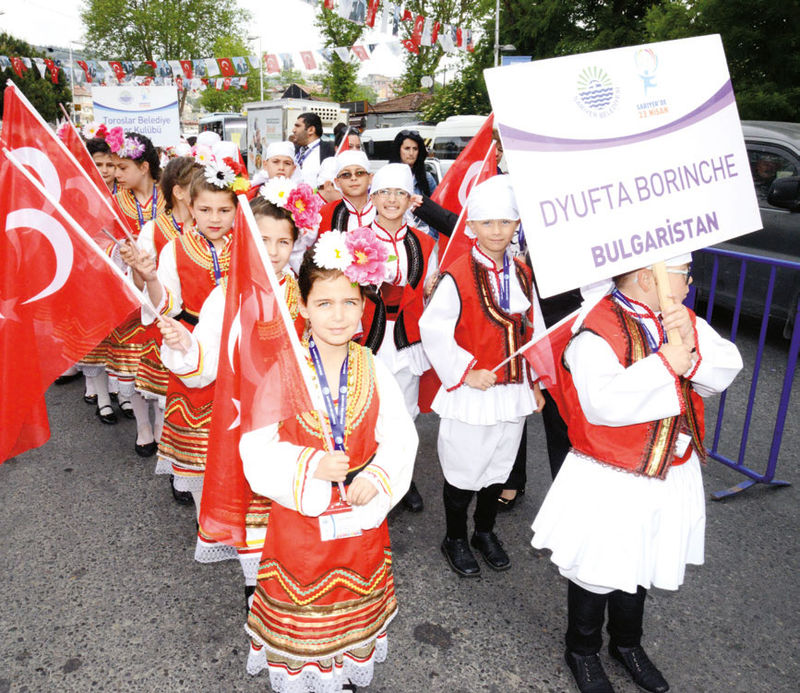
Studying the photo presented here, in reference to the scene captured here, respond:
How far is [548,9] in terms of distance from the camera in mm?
20625

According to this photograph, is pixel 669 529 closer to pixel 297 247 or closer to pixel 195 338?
pixel 195 338

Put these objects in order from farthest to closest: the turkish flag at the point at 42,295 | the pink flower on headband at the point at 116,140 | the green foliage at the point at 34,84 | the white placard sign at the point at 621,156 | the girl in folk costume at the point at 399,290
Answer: the green foliage at the point at 34,84 → the pink flower on headband at the point at 116,140 → the girl in folk costume at the point at 399,290 → the turkish flag at the point at 42,295 → the white placard sign at the point at 621,156

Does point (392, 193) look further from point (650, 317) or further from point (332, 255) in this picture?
point (650, 317)

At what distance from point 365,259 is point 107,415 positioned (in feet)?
12.1

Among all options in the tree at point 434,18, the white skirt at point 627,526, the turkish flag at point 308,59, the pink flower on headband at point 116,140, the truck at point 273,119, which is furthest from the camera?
the tree at point 434,18

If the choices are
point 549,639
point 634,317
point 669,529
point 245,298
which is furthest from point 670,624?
point 245,298

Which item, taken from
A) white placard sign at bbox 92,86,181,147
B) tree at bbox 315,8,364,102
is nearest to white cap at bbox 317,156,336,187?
white placard sign at bbox 92,86,181,147

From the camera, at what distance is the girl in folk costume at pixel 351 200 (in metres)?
4.14

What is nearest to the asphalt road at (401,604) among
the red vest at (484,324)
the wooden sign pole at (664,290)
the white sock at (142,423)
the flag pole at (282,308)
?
the white sock at (142,423)

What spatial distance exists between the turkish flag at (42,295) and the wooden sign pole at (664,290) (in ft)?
5.99

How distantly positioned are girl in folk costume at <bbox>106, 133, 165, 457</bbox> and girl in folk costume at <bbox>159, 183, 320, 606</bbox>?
1.73 metres

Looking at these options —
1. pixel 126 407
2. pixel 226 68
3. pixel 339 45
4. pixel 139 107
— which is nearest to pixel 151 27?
pixel 339 45

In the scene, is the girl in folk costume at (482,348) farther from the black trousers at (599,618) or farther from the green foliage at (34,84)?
the green foliage at (34,84)

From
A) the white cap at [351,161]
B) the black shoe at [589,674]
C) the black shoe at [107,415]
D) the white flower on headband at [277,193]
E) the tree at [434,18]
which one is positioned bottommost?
the black shoe at [107,415]
